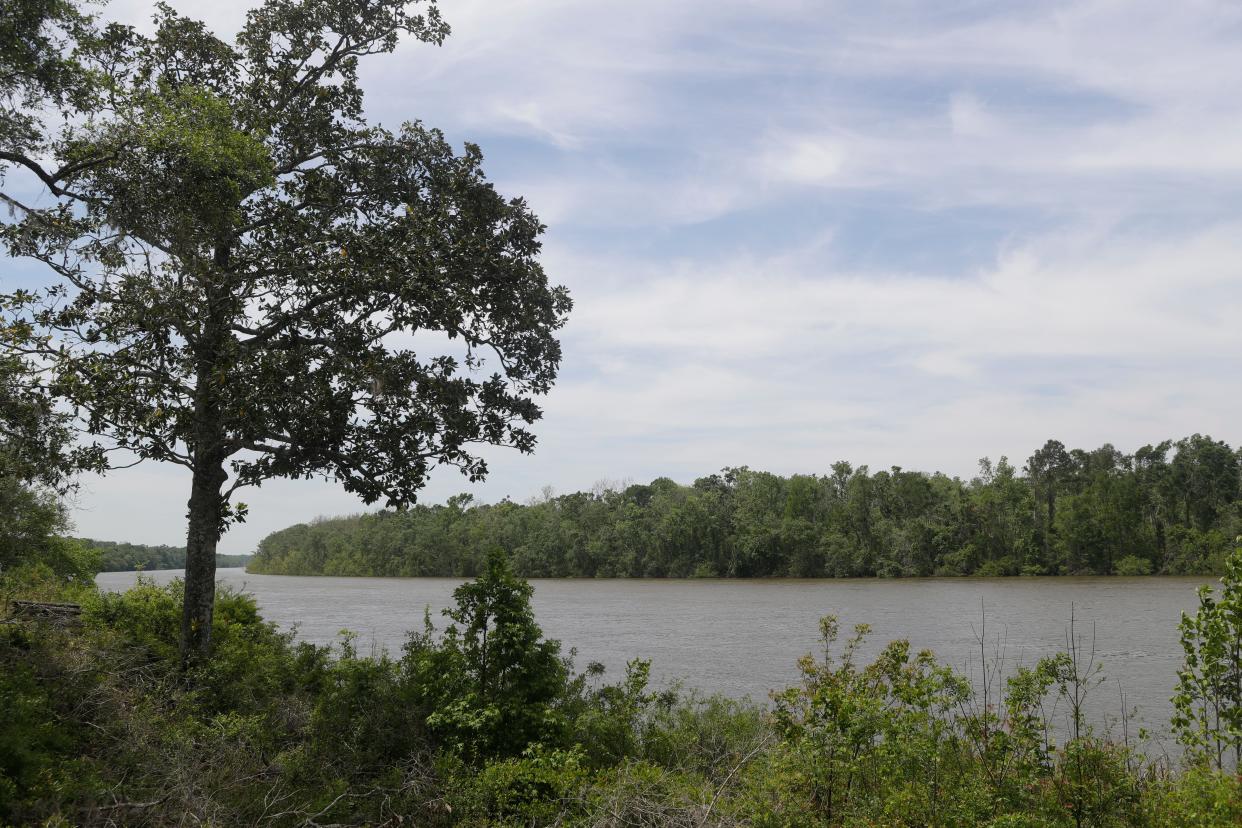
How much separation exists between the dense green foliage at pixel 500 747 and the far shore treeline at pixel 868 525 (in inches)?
2628

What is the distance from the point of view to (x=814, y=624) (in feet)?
122

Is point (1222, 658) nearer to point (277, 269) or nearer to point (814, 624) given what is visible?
point (277, 269)

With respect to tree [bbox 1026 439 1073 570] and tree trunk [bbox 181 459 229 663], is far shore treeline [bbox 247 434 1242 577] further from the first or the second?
tree trunk [bbox 181 459 229 663]

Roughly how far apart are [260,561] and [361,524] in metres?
42.6

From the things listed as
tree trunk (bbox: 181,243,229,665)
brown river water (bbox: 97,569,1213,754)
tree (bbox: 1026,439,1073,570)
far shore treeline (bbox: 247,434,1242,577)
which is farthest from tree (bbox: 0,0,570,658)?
tree (bbox: 1026,439,1073,570)

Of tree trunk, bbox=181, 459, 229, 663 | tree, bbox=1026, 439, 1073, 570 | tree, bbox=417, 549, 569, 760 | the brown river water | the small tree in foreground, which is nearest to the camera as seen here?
the small tree in foreground

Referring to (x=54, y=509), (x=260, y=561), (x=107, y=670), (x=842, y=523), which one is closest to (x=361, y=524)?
(x=260, y=561)

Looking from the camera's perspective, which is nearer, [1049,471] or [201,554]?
[201,554]

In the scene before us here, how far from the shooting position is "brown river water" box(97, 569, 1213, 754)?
74.9ft

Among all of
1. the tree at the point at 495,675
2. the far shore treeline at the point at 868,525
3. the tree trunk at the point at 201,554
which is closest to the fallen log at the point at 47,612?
the tree trunk at the point at 201,554

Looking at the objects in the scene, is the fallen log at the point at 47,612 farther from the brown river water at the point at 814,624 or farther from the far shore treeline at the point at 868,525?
the far shore treeline at the point at 868,525

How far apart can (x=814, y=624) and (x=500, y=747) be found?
91.7ft

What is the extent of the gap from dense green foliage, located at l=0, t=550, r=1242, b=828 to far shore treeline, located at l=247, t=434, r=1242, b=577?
66744 mm

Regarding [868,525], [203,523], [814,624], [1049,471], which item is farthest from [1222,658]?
[1049,471]
